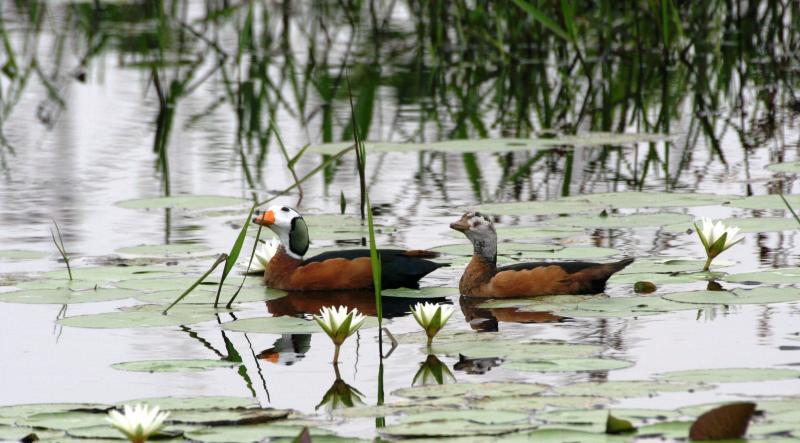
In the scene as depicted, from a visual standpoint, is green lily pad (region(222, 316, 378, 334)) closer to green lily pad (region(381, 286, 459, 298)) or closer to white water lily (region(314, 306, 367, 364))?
white water lily (region(314, 306, 367, 364))

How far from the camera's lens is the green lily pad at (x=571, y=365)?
487 cm

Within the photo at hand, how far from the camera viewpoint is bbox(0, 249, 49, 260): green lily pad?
7.21 m

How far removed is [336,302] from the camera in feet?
21.6

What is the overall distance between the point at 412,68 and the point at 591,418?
1146 cm

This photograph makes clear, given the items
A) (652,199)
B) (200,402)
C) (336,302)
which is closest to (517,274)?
(336,302)

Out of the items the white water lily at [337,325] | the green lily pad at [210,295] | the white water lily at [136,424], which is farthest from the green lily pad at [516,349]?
the white water lily at [136,424]

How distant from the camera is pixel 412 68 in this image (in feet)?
50.6

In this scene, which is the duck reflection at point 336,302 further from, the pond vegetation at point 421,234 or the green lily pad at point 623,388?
the green lily pad at point 623,388

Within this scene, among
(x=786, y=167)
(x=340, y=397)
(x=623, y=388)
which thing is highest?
(x=786, y=167)

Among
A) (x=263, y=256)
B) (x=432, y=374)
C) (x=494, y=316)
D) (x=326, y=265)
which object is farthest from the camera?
(x=263, y=256)

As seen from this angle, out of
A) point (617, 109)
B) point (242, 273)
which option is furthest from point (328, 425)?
point (617, 109)

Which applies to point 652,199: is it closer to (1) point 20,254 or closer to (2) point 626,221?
(2) point 626,221

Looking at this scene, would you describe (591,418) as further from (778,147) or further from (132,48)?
(132,48)

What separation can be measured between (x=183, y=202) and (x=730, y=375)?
14.8 feet
